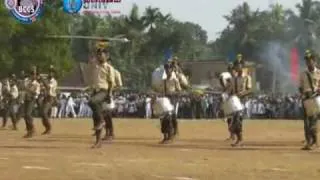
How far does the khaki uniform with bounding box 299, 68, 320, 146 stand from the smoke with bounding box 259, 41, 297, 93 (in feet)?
277

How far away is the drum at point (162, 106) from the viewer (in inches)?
781

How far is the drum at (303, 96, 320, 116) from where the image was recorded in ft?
57.3

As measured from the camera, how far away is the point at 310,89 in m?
17.6

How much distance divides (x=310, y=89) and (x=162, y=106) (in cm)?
378

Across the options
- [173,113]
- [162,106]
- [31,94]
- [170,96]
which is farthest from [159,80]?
[31,94]

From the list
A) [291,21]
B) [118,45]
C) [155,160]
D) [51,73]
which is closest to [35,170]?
[155,160]

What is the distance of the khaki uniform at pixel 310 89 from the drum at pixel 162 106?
3373 millimetres

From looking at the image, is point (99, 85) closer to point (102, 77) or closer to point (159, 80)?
point (102, 77)

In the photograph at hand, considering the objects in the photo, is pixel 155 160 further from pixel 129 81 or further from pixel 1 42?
pixel 129 81

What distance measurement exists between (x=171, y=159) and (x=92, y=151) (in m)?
2.40

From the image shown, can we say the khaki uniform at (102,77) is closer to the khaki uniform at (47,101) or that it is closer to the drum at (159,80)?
the drum at (159,80)

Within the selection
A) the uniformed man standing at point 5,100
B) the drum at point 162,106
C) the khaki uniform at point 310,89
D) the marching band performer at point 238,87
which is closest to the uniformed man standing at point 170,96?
the drum at point 162,106

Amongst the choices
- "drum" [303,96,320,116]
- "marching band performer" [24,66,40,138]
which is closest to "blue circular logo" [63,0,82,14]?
"marching band performer" [24,66,40,138]

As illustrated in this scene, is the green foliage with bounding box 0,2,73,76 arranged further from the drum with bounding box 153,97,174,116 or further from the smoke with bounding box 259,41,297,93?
the drum with bounding box 153,97,174,116
